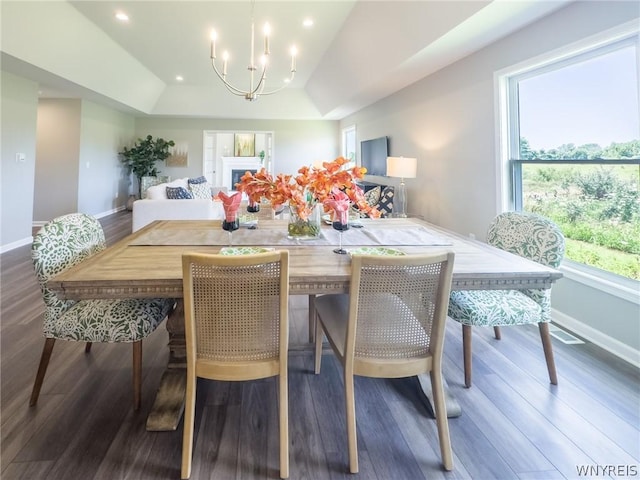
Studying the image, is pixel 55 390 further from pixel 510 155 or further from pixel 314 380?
pixel 510 155

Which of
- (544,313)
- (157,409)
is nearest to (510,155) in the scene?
(544,313)

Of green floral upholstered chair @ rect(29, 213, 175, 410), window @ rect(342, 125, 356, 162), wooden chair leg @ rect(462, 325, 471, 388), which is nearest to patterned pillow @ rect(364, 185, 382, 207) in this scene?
window @ rect(342, 125, 356, 162)

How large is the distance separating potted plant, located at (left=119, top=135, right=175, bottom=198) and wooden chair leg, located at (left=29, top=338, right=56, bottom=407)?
7968 mm

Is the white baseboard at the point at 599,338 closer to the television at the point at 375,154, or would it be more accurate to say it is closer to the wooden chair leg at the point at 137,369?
the wooden chair leg at the point at 137,369

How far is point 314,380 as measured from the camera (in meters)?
1.97

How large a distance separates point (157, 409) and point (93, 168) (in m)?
7.23

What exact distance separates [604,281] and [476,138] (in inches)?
74.6

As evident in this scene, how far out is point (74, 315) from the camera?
167 centimetres

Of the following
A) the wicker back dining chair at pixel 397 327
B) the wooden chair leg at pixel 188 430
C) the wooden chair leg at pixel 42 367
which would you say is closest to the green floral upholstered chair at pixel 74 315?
the wooden chair leg at pixel 42 367

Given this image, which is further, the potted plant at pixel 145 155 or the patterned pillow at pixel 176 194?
the potted plant at pixel 145 155

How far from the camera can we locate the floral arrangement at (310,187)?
1.81m

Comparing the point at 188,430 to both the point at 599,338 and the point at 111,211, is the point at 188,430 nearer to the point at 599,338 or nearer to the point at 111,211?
the point at 599,338

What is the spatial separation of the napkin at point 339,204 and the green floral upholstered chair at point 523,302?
77 cm

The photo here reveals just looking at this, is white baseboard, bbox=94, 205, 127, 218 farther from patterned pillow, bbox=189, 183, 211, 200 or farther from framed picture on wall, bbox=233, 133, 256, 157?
framed picture on wall, bbox=233, 133, 256, 157
